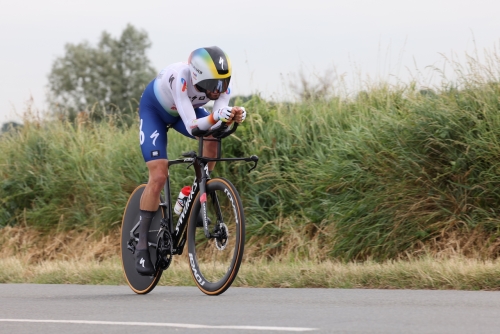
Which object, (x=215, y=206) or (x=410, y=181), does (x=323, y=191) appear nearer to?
(x=410, y=181)

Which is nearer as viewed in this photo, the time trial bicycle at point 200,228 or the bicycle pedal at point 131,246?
the time trial bicycle at point 200,228

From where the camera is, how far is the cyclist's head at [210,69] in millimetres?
7375

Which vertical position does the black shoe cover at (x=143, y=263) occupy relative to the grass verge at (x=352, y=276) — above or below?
above

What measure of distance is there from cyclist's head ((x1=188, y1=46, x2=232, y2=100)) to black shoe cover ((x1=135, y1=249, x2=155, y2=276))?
1.66 metres

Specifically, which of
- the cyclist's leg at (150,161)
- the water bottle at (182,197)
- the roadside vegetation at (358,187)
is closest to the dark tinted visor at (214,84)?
the cyclist's leg at (150,161)

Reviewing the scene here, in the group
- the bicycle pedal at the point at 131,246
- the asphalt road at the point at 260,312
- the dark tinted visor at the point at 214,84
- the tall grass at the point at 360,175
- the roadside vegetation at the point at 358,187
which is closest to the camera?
the asphalt road at the point at 260,312

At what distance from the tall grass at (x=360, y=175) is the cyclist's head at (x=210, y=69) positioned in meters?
3.44

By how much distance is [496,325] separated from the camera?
17.7ft

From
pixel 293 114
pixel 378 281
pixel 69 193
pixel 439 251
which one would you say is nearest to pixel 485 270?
pixel 378 281

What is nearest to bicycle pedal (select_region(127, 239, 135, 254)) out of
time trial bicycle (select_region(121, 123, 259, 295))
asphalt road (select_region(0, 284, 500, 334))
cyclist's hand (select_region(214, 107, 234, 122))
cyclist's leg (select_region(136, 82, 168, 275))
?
time trial bicycle (select_region(121, 123, 259, 295))

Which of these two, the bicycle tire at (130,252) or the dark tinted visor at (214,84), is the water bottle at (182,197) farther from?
the dark tinted visor at (214,84)

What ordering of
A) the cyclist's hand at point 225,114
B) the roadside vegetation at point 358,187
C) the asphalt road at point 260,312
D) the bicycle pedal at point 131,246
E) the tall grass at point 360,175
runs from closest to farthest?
the asphalt road at point 260,312 → the cyclist's hand at point 225,114 → the bicycle pedal at point 131,246 → the roadside vegetation at point 358,187 → the tall grass at point 360,175

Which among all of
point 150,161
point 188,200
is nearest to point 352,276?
point 188,200

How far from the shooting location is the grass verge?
790cm
